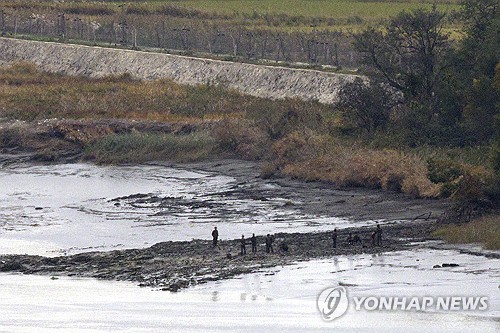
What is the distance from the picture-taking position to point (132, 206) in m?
50.6

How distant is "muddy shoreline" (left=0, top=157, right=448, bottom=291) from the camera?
36.2 metres

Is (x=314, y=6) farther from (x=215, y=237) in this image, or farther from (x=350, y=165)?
(x=215, y=237)

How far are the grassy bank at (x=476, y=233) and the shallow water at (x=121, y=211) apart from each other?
454 centimetres

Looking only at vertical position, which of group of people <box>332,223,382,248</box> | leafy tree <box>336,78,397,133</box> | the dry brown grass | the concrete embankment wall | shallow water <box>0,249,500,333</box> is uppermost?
the concrete embankment wall

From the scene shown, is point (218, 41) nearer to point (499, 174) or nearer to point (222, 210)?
point (222, 210)

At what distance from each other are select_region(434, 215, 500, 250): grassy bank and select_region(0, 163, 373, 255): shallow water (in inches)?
179

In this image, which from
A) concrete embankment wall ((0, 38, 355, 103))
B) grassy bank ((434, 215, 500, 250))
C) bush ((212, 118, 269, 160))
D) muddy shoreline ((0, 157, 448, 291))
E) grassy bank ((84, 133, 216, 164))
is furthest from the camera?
concrete embankment wall ((0, 38, 355, 103))

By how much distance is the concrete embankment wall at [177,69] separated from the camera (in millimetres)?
72250

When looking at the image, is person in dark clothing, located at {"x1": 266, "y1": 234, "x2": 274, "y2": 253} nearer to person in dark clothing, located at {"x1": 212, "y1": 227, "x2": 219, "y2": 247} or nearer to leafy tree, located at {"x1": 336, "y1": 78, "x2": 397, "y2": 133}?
person in dark clothing, located at {"x1": 212, "y1": 227, "x2": 219, "y2": 247}

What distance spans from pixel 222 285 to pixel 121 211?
1555 centimetres

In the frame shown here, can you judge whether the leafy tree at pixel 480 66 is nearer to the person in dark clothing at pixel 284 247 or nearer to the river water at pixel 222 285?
the river water at pixel 222 285

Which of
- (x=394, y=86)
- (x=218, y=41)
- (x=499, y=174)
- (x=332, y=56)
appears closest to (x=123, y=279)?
(x=499, y=174)

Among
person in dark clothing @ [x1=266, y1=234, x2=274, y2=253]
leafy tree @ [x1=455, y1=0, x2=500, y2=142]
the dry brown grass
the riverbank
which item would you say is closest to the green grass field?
leafy tree @ [x1=455, y1=0, x2=500, y2=142]

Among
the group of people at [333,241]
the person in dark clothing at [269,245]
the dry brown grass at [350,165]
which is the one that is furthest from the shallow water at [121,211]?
the person in dark clothing at [269,245]
